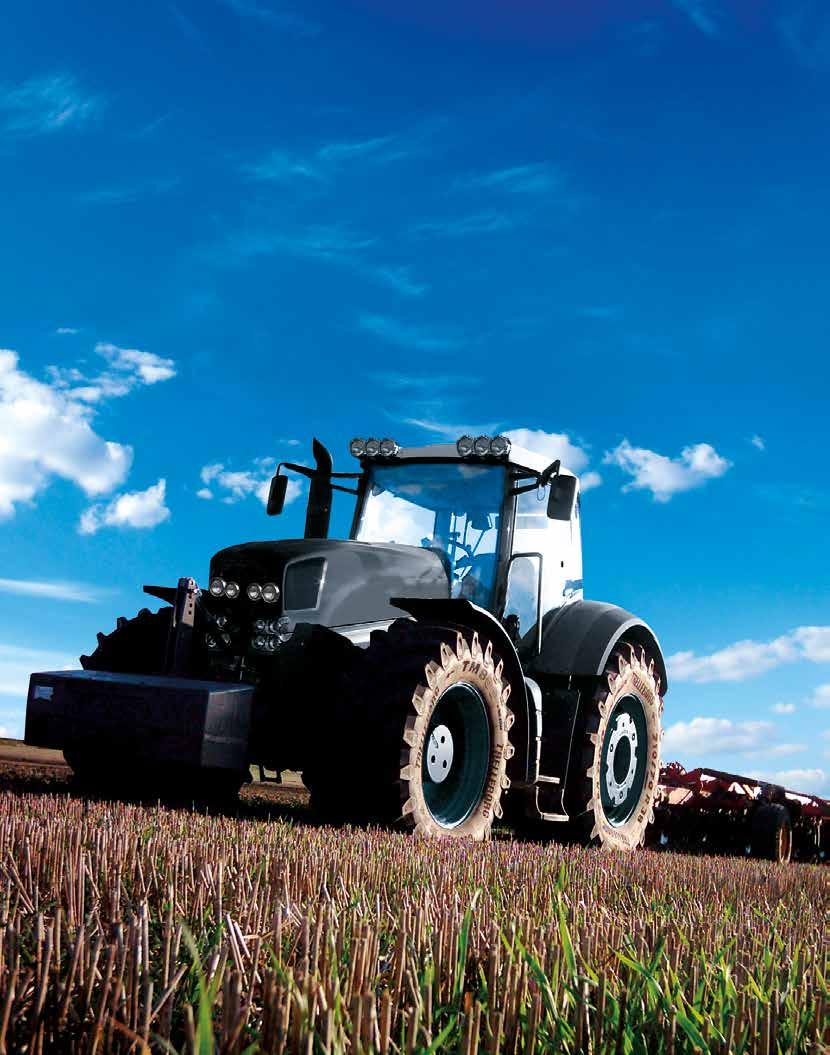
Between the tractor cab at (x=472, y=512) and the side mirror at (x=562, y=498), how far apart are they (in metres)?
0.01

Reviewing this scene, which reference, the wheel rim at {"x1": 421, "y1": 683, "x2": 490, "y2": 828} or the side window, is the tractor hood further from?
the wheel rim at {"x1": 421, "y1": 683, "x2": 490, "y2": 828}

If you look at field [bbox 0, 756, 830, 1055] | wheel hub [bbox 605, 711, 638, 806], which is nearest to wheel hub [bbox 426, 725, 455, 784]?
field [bbox 0, 756, 830, 1055]

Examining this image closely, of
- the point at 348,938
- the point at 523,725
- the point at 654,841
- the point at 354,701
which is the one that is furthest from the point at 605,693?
the point at 348,938

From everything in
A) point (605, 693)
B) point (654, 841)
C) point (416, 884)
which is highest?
point (605, 693)

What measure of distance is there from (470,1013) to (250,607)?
5.89m

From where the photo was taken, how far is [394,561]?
309 inches

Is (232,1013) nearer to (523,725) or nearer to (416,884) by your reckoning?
(416,884)

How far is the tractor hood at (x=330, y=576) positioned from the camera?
24.0 ft

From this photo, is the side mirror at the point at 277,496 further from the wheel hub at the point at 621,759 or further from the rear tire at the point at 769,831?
the rear tire at the point at 769,831

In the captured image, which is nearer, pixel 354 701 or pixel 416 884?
pixel 416 884

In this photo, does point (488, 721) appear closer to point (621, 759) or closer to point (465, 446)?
point (465, 446)

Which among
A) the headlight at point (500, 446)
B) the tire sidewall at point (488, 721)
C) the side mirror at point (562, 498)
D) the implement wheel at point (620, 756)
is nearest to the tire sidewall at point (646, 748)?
the implement wheel at point (620, 756)

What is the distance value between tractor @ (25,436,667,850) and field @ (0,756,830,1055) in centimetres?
119

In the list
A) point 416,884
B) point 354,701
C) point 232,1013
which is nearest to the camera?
point 232,1013
